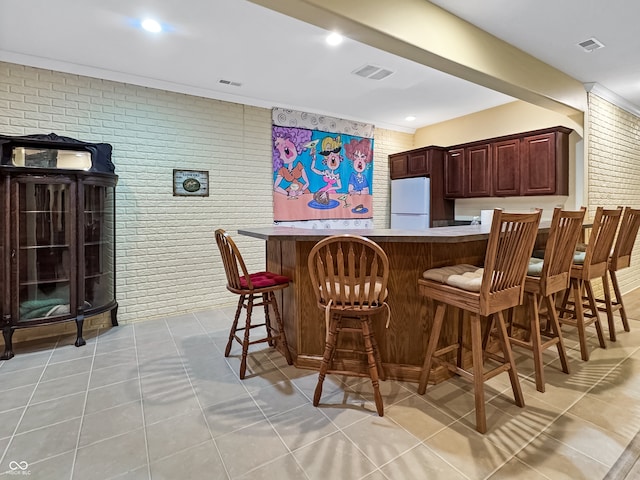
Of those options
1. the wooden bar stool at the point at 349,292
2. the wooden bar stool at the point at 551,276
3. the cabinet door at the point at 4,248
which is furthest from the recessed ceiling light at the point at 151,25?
the wooden bar stool at the point at 551,276

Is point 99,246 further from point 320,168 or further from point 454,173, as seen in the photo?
point 454,173

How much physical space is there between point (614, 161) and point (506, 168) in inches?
53.0

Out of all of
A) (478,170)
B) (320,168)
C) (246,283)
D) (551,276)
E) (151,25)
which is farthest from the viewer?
(320,168)

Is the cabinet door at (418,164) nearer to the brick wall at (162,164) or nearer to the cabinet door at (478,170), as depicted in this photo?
the cabinet door at (478,170)

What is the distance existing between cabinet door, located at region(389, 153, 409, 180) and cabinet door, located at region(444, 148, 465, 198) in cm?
61

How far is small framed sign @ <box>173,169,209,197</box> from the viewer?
3.88 m

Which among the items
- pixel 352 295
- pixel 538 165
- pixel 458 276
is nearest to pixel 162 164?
pixel 352 295

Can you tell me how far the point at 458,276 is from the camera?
6.31 ft

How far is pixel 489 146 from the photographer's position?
461cm

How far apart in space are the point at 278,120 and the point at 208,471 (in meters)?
3.97

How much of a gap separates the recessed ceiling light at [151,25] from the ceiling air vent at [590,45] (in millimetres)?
3574

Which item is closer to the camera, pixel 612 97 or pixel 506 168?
pixel 612 97

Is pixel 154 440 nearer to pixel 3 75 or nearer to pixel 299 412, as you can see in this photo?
pixel 299 412

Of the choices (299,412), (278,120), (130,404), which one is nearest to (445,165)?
(278,120)
